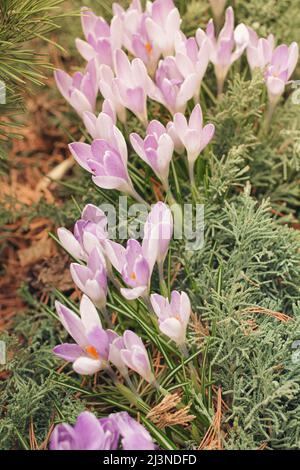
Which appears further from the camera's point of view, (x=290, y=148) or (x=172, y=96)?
(x=290, y=148)

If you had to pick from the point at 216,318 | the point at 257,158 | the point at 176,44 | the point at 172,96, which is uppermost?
the point at 176,44

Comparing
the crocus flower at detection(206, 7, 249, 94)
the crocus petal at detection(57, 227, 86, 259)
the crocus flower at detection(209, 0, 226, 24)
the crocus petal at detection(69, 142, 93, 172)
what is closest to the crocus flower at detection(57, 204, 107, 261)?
the crocus petal at detection(57, 227, 86, 259)

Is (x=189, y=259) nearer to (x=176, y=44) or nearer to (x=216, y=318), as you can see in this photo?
(x=216, y=318)

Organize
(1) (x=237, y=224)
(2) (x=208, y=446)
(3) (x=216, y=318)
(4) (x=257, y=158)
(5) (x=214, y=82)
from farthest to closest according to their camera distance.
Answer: (5) (x=214, y=82) < (4) (x=257, y=158) < (1) (x=237, y=224) < (3) (x=216, y=318) < (2) (x=208, y=446)

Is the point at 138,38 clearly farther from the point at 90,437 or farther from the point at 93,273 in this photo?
the point at 90,437

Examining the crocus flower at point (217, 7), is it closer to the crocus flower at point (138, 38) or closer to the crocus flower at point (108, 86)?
the crocus flower at point (138, 38)

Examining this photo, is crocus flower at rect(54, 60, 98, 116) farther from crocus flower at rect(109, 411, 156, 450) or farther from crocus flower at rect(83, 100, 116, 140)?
crocus flower at rect(109, 411, 156, 450)

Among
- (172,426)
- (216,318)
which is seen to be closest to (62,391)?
(172,426)
